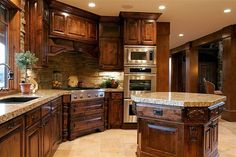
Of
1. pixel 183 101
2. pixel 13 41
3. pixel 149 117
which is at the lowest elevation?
pixel 149 117

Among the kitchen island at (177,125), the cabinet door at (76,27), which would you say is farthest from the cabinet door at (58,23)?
the kitchen island at (177,125)

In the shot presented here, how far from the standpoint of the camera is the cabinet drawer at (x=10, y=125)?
5.20ft

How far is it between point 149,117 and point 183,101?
1.91 ft

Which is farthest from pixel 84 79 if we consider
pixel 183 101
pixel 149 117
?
pixel 183 101

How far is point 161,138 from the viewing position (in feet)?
10.0

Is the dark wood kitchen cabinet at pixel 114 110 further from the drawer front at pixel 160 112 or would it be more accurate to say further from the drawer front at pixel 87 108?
the drawer front at pixel 160 112

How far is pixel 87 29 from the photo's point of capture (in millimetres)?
5352

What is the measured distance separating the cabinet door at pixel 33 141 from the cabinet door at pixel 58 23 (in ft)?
8.52

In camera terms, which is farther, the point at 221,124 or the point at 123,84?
the point at 221,124

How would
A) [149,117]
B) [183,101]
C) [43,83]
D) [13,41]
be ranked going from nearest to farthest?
1. [183,101]
2. [149,117]
3. [13,41]
4. [43,83]

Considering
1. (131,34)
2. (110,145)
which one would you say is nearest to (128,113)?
(110,145)

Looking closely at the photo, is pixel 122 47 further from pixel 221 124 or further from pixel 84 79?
pixel 221 124

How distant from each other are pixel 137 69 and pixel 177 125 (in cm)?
266

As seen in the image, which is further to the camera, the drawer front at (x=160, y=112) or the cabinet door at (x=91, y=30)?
the cabinet door at (x=91, y=30)
